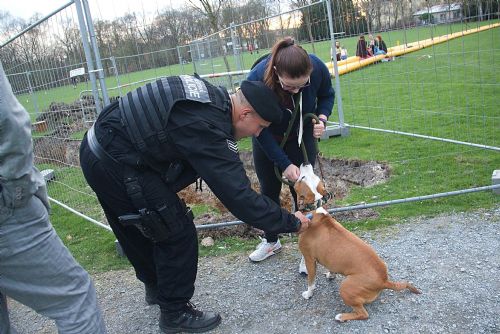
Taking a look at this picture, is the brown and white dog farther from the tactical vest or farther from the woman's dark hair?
the tactical vest

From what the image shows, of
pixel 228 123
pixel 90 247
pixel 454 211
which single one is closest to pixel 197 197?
pixel 90 247

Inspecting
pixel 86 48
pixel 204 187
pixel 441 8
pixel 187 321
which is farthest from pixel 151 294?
pixel 441 8

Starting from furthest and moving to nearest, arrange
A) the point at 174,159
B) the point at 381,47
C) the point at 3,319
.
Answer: the point at 381,47, the point at 174,159, the point at 3,319

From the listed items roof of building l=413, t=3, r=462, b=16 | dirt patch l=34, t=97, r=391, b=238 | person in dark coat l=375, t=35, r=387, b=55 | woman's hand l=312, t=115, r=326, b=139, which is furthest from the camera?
person in dark coat l=375, t=35, r=387, b=55

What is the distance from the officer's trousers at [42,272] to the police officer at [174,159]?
→ 662 mm

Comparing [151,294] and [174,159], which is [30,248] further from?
[151,294]

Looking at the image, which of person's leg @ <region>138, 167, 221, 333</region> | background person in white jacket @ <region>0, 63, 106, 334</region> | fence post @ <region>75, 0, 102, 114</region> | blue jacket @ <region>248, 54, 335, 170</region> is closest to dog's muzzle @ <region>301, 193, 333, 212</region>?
blue jacket @ <region>248, 54, 335, 170</region>

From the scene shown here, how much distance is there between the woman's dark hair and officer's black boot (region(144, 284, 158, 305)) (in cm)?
198

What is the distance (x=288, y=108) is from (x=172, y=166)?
1.21m

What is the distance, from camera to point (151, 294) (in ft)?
12.5

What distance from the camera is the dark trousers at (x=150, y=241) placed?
2979mm

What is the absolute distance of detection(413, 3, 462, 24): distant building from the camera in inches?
231

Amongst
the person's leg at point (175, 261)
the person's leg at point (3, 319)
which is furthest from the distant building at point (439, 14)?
the person's leg at point (3, 319)

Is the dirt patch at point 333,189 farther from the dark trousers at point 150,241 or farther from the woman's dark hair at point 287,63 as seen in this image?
the woman's dark hair at point 287,63
